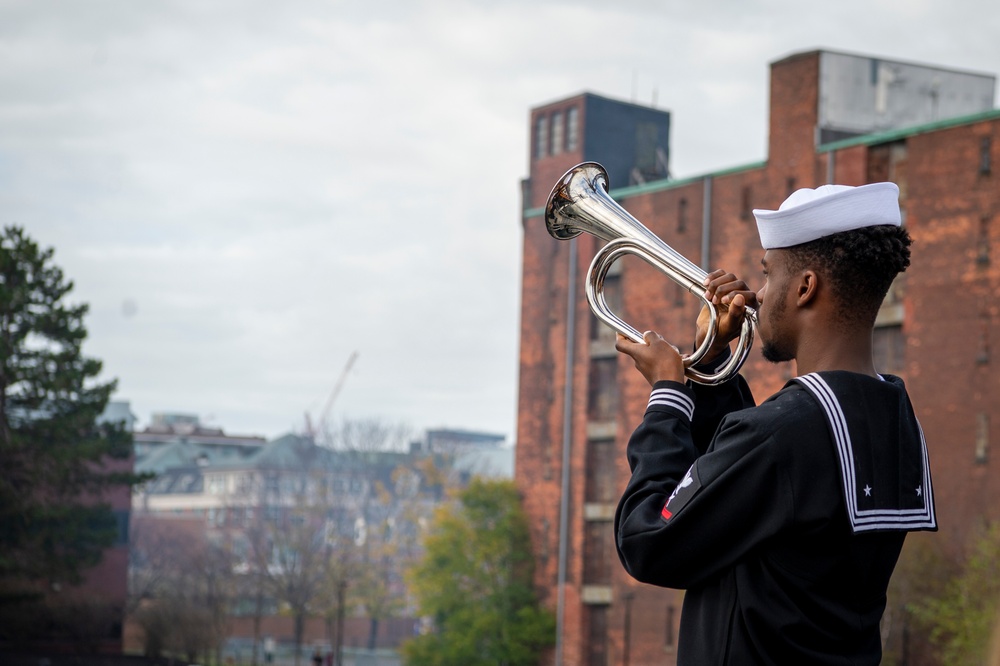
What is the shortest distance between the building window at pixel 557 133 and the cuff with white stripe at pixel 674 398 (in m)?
53.5

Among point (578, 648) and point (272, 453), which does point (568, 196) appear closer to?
point (578, 648)

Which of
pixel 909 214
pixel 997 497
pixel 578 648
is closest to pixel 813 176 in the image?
pixel 909 214

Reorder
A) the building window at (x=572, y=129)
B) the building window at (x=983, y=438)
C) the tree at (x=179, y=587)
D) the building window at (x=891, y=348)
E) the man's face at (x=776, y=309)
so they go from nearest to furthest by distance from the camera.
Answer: the man's face at (x=776, y=309) → the building window at (x=983, y=438) → the building window at (x=891, y=348) → the building window at (x=572, y=129) → the tree at (x=179, y=587)

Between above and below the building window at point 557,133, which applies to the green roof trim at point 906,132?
below

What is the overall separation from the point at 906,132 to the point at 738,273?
7.09 meters

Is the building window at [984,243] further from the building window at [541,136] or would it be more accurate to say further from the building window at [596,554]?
the building window at [541,136]

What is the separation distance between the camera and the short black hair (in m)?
3.31

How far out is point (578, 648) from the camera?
5000 cm

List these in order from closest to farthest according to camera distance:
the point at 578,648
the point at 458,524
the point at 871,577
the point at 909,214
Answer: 1. the point at 871,577
2. the point at 909,214
3. the point at 578,648
4. the point at 458,524

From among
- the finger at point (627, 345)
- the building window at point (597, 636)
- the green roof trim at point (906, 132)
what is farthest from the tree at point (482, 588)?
the finger at point (627, 345)

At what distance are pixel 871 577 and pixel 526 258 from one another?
52.3 m

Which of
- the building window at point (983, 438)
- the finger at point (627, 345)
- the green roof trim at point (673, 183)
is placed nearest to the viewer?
the finger at point (627, 345)

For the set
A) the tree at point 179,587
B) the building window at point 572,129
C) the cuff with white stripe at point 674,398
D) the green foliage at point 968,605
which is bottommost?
the tree at point 179,587

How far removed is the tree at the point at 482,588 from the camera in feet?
170
